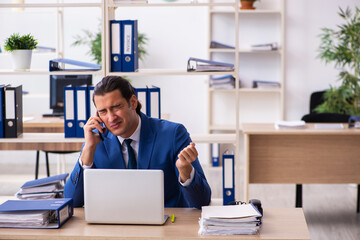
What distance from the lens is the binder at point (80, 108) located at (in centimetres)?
319

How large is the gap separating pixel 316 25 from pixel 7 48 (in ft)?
13.3

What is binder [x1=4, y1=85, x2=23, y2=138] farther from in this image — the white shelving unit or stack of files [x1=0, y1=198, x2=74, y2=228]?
the white shelving unit

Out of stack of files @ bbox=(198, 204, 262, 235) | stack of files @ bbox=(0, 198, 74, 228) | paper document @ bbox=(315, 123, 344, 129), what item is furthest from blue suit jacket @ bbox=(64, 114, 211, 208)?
paper document @ bbox=(315, 123, 344, 129)

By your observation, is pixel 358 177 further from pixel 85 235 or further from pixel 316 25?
pixel 85 235

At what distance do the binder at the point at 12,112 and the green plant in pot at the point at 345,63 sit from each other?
3.52 meters

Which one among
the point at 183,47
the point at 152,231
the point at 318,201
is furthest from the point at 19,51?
the point at 183,47

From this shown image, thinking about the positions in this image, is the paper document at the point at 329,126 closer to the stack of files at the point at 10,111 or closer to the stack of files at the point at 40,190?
the stack of files at the point at 10,111

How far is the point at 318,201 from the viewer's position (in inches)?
205

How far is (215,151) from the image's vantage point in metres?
6.50

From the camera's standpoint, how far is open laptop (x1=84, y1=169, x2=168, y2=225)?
2.08m

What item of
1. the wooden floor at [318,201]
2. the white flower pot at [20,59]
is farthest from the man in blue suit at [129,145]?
the wooden floor at [318,201]

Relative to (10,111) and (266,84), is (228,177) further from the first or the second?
(266,84)

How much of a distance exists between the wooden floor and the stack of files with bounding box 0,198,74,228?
2.51 metres

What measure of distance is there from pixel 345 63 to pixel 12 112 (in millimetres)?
3667
